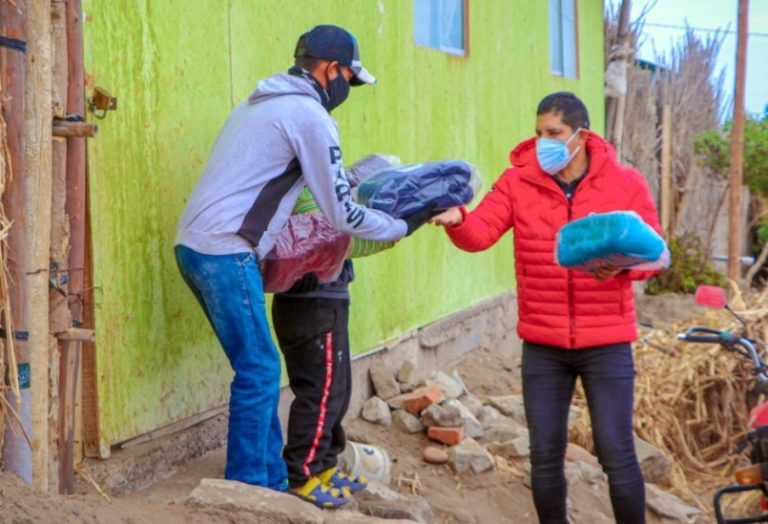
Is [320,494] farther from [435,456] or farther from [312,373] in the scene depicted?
[435,456]

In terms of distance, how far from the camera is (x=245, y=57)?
5.28 m

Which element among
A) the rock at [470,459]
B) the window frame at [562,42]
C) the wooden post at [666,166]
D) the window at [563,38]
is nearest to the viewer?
the rock at [470,459]

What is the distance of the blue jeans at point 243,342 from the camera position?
13.8 ft

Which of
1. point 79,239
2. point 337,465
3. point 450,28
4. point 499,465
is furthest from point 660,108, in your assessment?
point 79,239

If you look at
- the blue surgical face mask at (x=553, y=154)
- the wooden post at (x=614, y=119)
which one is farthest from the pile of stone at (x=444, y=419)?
the wooden post at (x=614, y=119)

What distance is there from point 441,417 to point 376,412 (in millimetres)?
360

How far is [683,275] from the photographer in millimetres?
13672

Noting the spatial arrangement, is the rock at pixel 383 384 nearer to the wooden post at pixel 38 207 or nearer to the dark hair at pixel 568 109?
the dark hair at pixel 568 109

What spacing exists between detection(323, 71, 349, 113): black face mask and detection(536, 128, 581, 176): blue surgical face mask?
79cm

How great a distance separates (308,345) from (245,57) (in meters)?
1.44

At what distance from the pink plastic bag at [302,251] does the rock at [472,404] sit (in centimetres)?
249

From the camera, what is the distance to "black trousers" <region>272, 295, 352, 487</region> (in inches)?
185

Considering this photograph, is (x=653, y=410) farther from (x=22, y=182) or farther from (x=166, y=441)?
(x=22, y=182)

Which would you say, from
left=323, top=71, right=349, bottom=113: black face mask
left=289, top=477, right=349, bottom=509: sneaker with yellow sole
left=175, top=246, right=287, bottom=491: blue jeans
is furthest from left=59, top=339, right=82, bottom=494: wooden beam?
left=323, top=71, right=349, bottom=113: black face mask
